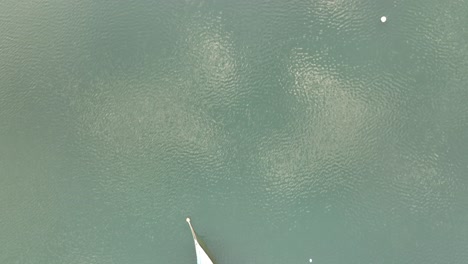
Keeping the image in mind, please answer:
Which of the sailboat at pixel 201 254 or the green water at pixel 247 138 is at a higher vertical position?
the green water at pixel 247 138

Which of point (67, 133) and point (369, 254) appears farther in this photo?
point (67, 133)

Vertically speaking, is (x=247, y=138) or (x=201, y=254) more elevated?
(x=247, y=138)

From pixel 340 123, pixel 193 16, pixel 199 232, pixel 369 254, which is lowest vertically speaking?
pixel 369 254

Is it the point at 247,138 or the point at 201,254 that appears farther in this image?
the point at 247,138

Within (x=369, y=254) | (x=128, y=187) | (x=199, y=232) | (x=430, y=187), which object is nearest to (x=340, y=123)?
(x=430, y=187)

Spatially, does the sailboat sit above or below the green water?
below

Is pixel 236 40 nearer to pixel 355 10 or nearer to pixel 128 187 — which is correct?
pixel 355 10

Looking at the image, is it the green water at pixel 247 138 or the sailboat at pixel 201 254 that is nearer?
the sailboat at pixel 201 254

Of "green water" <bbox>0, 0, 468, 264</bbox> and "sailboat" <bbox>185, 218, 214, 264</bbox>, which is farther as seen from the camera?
"green water" <bbox>0, 0, 468, 264</bbox>
